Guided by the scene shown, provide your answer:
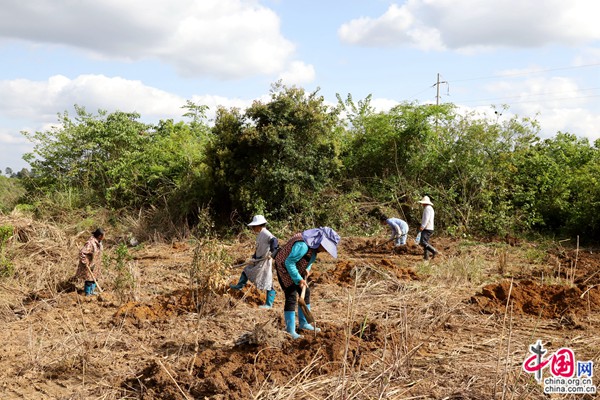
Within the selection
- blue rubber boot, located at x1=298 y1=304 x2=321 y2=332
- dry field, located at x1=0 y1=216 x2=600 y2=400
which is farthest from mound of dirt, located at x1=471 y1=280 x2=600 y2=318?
blue rubber boot, located at x1=298 y1=304 x2=321 y2=332

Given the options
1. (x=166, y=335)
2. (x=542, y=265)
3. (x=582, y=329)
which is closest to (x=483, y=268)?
(x=542, y=265)

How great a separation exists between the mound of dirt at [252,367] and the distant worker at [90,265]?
3722 millimetres

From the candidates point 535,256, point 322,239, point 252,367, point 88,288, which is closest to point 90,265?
point 88,288

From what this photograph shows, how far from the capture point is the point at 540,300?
27.0 ft

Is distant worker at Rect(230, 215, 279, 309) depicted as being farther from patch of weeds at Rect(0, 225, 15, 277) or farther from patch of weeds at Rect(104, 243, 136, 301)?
patch of weeds at Rect(0, 225, 15, 277)

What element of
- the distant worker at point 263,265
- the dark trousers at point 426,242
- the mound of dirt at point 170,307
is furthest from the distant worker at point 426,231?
the mound of dirt at point 170,307

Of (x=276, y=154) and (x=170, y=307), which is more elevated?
(x=276, y=154)

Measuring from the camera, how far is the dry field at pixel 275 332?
16.5ft

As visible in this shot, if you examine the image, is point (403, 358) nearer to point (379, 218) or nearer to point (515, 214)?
point (379, 218)

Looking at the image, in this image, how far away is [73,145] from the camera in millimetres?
19422

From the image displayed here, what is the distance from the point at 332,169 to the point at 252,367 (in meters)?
11.0

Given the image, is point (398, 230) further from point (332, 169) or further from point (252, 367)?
point (252, 367)

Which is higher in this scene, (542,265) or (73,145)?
(73,145)

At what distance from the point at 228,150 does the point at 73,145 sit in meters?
7.06
